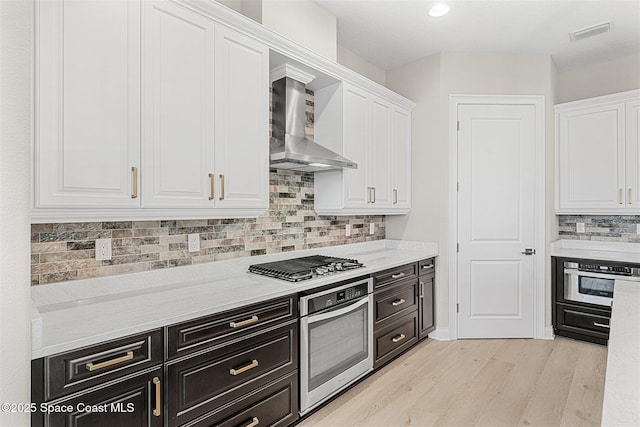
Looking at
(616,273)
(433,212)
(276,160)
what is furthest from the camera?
(433,212)

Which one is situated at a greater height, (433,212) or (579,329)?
(433,212)

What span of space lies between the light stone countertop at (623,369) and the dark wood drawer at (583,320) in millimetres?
1986

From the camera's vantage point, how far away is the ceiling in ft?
9.70

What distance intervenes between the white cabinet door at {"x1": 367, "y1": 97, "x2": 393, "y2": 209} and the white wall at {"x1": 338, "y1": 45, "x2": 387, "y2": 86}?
59cm

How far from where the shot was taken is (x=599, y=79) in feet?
13.3

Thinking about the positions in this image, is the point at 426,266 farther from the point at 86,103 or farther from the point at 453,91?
the point at 86,103

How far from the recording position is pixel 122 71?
5.72 ft

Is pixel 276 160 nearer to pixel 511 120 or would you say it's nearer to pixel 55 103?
pixel 55 103

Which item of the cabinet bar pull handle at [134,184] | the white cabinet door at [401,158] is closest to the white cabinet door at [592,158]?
the white cabinet door at [401,158]

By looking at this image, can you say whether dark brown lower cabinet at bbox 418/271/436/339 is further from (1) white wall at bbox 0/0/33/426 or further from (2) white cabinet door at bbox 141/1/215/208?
(1) white wall at bbox 0/0/33/426

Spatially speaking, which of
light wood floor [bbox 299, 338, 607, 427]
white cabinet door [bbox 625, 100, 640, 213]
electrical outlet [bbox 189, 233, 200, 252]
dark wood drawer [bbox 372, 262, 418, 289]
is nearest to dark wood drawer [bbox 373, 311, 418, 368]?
light wood floor [bbox 299, 338, 607, 427]

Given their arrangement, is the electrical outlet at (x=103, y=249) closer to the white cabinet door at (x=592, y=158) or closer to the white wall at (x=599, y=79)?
the white cabinet door at (x=592, y=158)

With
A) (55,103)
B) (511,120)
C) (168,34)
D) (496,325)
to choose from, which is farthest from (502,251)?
(55,103)

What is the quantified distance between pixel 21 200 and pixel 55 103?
576mm
